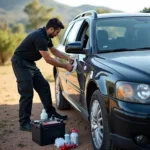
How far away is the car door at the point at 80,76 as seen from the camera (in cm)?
477

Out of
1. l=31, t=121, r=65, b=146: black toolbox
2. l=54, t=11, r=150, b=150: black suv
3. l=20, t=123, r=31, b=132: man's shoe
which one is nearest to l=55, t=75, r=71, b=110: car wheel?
l=54, t=11, r=150, b=150: black suv

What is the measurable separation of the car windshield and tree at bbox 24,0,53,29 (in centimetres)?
6955

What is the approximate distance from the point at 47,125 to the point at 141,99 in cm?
185

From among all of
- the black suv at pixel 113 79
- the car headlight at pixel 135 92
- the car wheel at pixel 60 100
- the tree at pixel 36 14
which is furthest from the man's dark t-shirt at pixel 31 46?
the tree at pixel 36 14

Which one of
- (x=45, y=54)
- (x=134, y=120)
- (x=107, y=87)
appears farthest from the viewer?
(x=45, y=54)

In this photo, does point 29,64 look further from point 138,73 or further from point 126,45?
point 138,73

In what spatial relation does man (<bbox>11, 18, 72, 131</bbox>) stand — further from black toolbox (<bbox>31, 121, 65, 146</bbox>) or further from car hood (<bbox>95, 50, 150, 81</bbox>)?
car hood (<bbox>95, 50, 150, 81</bbox>)

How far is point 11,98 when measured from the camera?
9008 mm

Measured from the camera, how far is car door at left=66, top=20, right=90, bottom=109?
4.77 metres

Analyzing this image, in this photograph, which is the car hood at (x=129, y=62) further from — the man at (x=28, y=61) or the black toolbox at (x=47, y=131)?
the man at (x=28, y=61)

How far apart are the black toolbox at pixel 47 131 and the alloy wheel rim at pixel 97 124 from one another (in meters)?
0.76

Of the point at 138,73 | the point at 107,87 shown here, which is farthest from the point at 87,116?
the point at 138,73

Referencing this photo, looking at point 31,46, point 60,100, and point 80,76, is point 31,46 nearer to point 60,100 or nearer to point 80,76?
point 80,76

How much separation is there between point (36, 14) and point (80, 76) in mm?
73960
